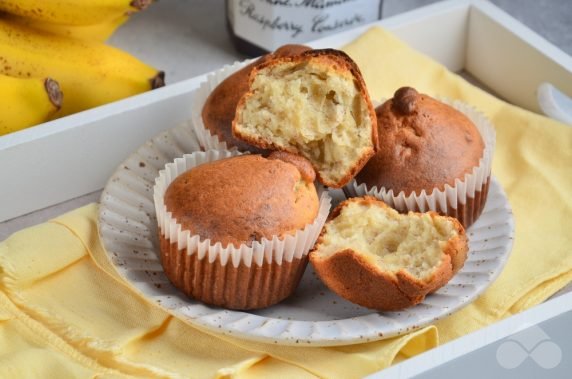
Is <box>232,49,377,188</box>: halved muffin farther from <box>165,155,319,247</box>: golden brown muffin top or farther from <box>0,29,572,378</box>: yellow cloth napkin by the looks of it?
<box>0,29,572,378</box>: yellow cloth napkin

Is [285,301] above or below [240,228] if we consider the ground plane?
below

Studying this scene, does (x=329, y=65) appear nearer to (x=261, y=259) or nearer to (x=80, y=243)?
(x=261, y=259)

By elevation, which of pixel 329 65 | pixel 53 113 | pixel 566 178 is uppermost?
pixel 329 65

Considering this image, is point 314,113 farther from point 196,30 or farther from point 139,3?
point 196,30

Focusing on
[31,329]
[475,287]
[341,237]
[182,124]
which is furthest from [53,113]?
[475,287]

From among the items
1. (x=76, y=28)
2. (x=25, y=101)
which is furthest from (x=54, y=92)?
(x=76, y=28)
